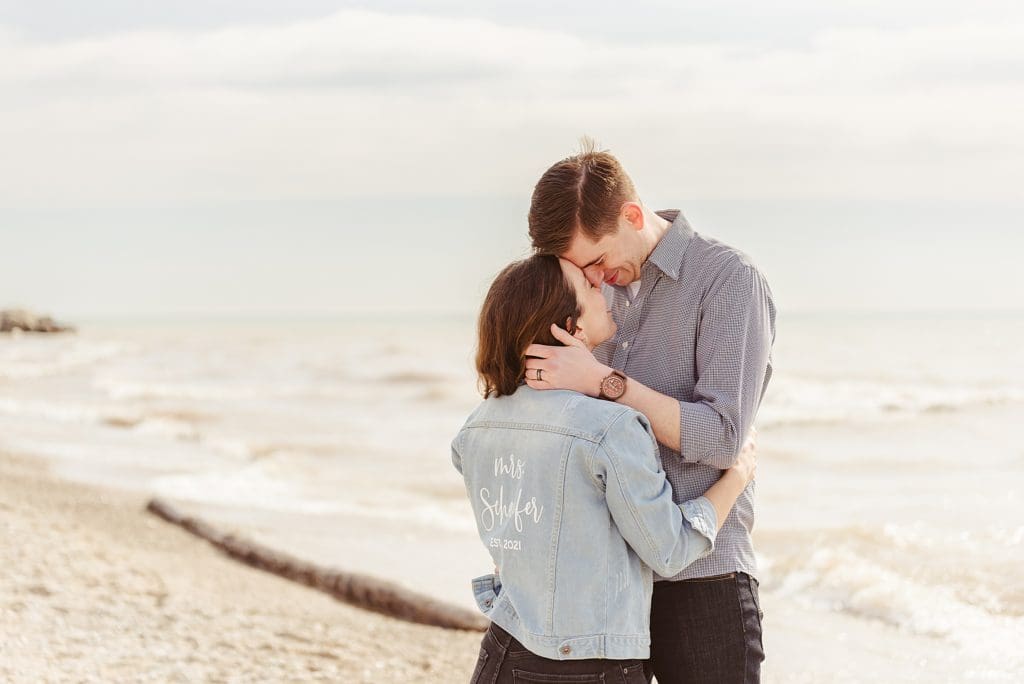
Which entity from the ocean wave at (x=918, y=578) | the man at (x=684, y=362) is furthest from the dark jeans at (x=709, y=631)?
the ocean wave at (x=918, y=578)

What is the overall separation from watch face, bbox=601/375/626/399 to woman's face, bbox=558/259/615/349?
120 millimetres

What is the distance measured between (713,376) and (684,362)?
0.45 feet

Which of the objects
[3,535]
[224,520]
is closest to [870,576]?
[224,520]

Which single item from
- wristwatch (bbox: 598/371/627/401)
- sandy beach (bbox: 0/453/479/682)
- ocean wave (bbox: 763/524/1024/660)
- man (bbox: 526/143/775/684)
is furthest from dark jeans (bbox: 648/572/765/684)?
ocean wave (bbox: 763/524/1024/660)

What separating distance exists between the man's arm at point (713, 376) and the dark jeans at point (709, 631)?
321 millimetres

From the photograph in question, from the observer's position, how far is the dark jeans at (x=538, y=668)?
2.33 m

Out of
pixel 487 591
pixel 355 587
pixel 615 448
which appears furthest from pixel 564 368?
pixel 355 587

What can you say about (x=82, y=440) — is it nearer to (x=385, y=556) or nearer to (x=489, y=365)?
(x=385, y=556)

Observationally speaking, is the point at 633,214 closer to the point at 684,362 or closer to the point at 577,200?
the point at 577,200

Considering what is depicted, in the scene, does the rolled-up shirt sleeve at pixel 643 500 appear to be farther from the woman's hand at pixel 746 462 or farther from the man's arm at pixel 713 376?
the woman's hand at pixel 746 462

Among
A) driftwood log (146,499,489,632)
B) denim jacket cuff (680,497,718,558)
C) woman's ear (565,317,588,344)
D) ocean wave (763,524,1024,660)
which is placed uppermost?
woman's ear (565,317,588,344)

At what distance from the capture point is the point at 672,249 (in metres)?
2.64

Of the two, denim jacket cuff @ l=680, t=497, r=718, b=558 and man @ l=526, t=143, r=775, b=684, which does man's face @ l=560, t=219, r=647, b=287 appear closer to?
man @ l=526, t=143, r=775, b=684

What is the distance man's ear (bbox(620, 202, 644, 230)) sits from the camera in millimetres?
2588
